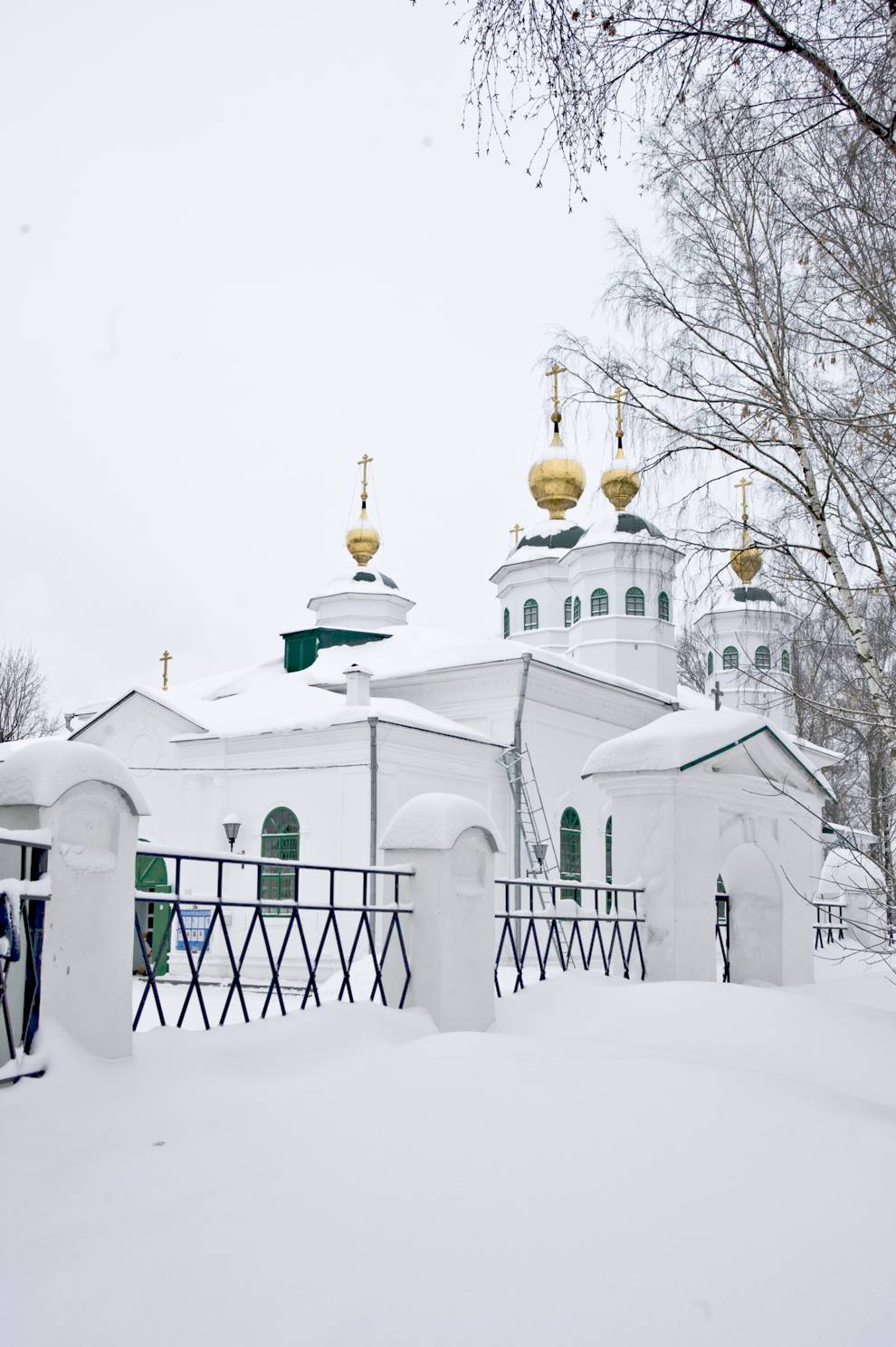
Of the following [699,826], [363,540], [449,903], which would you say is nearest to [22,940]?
[449,903]

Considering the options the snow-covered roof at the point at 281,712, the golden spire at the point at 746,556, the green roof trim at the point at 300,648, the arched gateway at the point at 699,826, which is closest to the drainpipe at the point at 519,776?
the snow-covered roof at the point at 281,712

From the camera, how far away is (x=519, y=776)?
20.2 metres

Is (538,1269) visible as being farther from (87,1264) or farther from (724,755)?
(724,755)

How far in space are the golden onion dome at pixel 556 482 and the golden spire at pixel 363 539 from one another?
5.06 meters

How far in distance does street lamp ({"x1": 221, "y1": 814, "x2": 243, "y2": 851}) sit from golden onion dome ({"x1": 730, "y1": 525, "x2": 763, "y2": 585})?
11.2m

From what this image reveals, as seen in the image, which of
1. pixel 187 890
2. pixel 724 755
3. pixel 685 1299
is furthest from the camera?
pixel 187 890

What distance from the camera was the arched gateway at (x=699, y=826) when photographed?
805 cm

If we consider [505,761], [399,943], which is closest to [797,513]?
[399,943]

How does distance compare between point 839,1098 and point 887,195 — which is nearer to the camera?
point 839,1098

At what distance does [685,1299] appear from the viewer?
8.53ft

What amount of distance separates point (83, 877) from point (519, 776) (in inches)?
642

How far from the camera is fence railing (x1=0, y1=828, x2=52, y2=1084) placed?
3646 millimetres

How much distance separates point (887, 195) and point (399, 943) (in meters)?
4.56

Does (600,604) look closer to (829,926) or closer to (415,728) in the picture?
(415,728)
